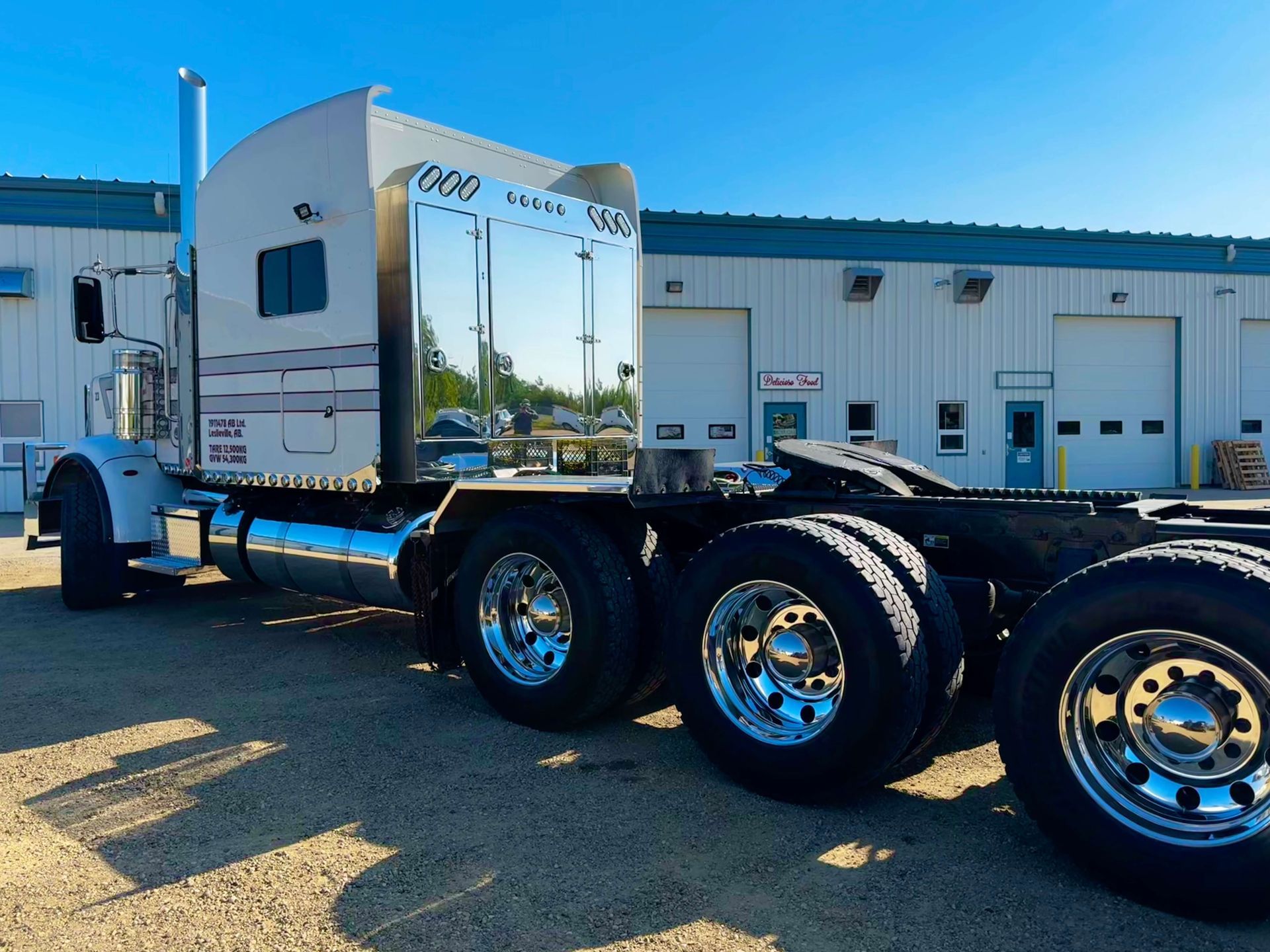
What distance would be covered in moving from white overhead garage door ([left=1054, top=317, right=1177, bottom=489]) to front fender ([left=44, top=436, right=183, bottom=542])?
19.7m

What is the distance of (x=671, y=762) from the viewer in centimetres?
451

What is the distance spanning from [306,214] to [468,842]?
4.43m

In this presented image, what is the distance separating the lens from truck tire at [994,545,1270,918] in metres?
2.87

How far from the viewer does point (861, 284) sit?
68.9 ft

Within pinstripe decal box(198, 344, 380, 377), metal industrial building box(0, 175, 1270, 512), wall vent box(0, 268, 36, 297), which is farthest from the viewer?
metal industrial building box(0, 175, 1270, 512)

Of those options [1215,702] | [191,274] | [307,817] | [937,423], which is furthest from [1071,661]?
[937,423]

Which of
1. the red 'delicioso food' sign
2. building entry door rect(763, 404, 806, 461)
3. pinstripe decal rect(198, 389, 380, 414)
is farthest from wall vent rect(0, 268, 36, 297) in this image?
building entry door rect(763, 404, 806, 461)

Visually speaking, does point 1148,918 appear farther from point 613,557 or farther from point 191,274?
point 191,274

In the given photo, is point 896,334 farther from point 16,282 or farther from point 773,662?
point 773,662

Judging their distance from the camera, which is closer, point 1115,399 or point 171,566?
point 171,566

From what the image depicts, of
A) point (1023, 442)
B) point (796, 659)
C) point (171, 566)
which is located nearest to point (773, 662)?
point (796, 659)

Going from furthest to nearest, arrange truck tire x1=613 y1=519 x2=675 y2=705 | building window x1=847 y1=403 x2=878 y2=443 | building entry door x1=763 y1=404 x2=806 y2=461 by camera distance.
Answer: building window x1=847 y1=403 x2=878 y2=443
building entry door x1=763 y1=404 x2=806 y2=461
truck tire x1=613 y1=519 x2=675 y2=705

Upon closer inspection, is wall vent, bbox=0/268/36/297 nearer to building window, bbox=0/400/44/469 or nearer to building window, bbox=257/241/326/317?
building window, bbox=0/400/44/469

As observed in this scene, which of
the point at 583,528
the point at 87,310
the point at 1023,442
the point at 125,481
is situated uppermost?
the point at 87,310
